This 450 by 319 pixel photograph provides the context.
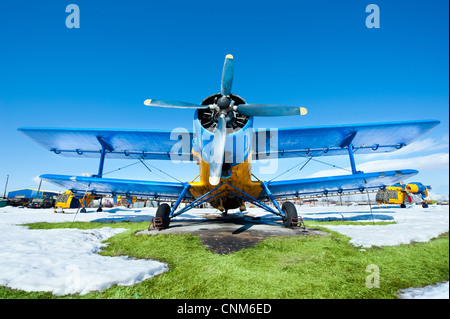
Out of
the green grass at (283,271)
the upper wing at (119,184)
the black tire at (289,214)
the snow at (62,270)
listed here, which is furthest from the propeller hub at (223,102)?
the black tire at (289,214)

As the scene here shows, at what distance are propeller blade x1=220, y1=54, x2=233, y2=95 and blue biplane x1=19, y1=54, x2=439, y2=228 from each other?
2 centimetres

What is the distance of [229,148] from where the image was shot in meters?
5.80

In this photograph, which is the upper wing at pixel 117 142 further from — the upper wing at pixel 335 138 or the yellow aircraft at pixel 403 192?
the yellow aircraft at pixel 403 192

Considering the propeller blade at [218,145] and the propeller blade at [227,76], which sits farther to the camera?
the propeller blade at [218,145]

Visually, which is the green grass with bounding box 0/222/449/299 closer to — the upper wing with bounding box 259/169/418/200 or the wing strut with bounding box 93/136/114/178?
the upper wing with bounding box 259/169/418/200

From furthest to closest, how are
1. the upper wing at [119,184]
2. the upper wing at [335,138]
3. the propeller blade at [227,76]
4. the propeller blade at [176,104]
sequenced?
1. the upper wing at [335,138]
2. the upper wing at [119,184]
3. the propeller blade at [176,104]
4. the propeller blade at [227,76]

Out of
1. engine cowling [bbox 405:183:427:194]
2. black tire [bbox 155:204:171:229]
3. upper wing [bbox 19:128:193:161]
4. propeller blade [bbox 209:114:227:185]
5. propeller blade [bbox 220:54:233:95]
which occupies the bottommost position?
black tire [bbox 155:204:171:229]

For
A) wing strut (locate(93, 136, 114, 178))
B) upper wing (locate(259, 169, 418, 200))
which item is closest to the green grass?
upper wing (locate(259, 169, 418, 200))

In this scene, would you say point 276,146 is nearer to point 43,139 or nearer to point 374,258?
point 374,258

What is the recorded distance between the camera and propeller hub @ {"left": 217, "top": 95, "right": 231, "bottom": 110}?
514cm

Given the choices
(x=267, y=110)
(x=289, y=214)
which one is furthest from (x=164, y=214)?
(x=267, y=110)

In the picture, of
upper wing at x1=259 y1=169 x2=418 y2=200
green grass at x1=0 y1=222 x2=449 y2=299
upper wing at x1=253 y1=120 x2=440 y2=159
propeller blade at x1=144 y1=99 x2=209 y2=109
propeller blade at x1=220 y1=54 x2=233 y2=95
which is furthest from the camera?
upper wing at x1=253 y1=120 x2=440 y2=159

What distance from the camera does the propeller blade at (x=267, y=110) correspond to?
17.7ft
